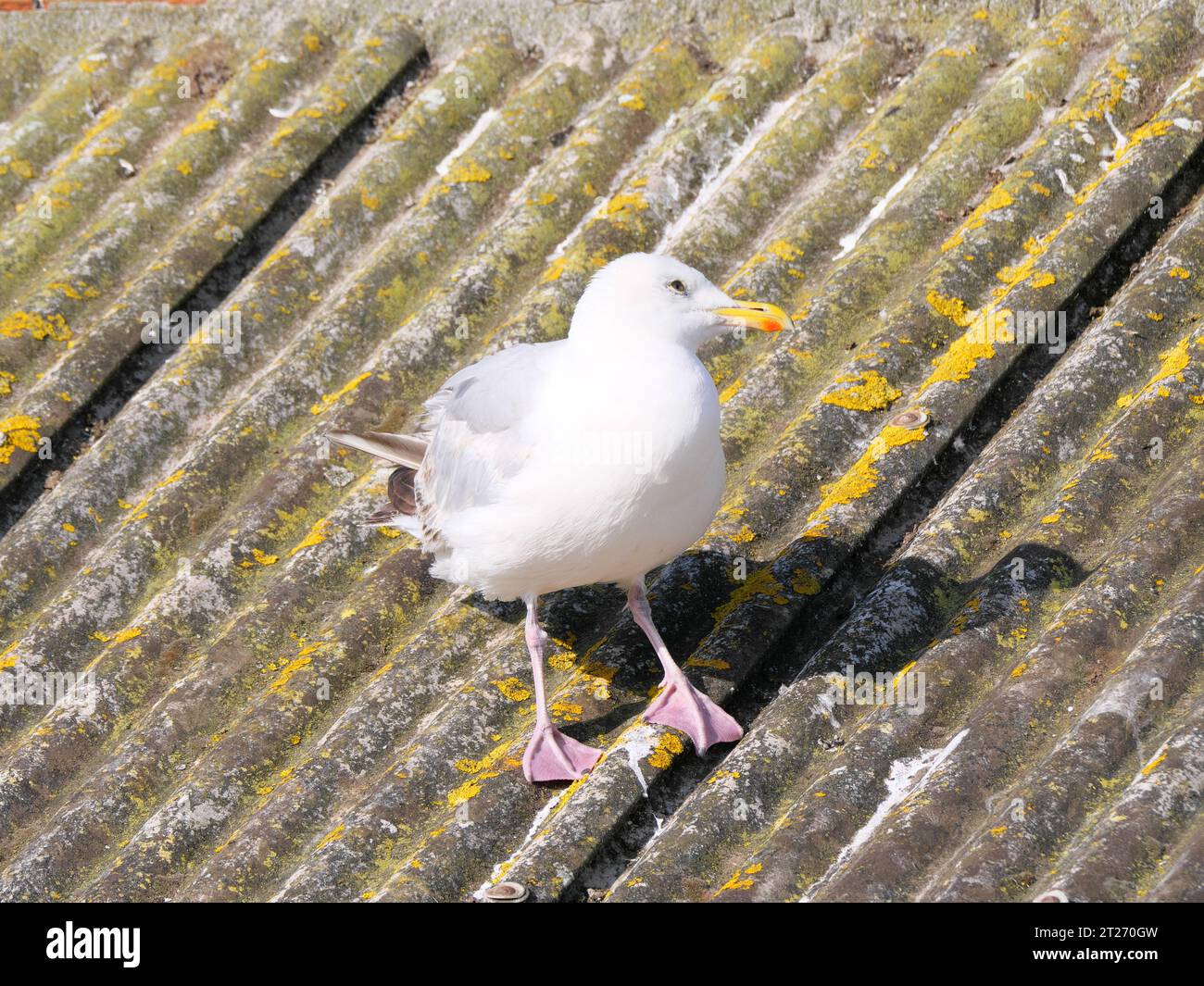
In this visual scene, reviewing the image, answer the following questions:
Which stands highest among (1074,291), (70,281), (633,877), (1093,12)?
(1093,12)

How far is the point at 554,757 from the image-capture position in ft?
14.6

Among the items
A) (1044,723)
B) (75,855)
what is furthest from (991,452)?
(75,855)

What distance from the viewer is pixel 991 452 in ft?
16.7

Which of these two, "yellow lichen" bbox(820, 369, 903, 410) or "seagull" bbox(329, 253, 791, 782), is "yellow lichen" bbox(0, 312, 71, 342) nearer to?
"seagull" bbox(329, 253, 791, 782)

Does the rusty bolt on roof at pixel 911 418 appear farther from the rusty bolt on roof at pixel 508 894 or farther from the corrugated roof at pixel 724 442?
the rusty bolt on roof at pixel 508 894

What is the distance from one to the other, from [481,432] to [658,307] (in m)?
0.72

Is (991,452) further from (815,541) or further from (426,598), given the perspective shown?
(426,598)

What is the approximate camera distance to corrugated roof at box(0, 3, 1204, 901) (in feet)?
13.8

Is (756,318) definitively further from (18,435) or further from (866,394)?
(18,435)

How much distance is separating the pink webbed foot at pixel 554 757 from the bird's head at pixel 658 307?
1.23m

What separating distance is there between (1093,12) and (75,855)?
529 cm

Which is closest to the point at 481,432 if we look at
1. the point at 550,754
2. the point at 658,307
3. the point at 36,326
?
the point at 658,307

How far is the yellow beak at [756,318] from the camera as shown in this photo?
15.4 feet

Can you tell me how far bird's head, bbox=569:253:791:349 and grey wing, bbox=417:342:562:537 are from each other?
0.23 m
